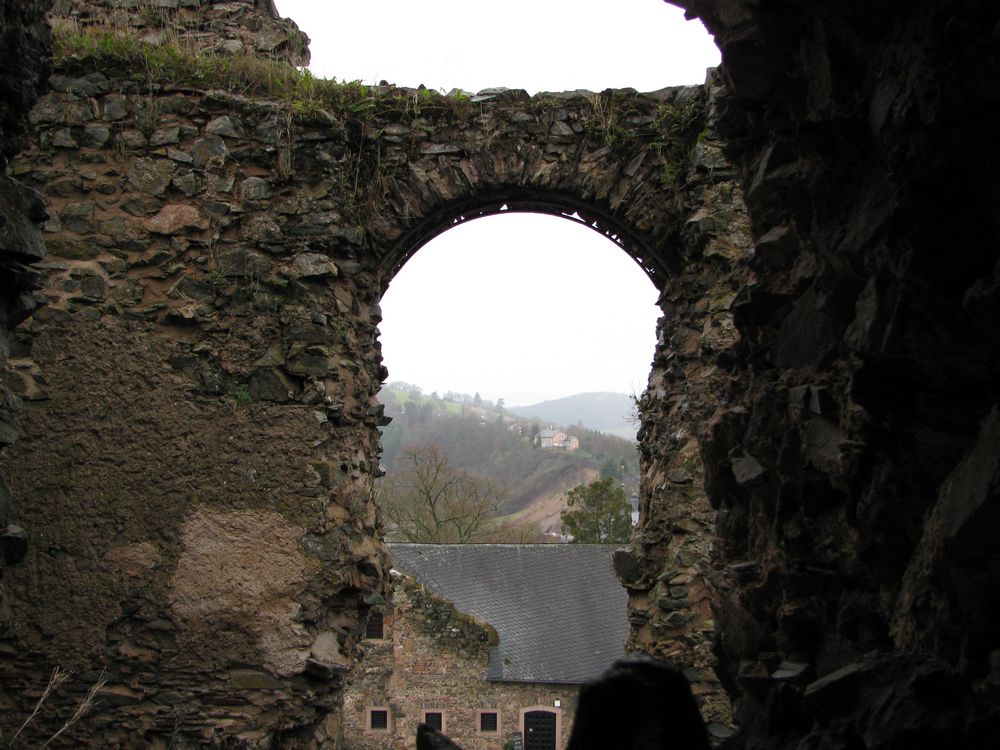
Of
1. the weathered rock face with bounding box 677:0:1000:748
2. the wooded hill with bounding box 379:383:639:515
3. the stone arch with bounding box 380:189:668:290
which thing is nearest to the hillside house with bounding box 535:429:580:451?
the wooded hill with bounding box 379:383:639:515

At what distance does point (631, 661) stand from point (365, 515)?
13.9 ft

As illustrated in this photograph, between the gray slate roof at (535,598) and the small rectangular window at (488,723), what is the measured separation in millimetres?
643

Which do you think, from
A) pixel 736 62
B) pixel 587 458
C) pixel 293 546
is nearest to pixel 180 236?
pixel 293 546

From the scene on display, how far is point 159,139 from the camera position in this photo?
5.82m

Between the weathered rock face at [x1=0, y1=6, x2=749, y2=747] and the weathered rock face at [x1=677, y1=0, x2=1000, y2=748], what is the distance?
10.1 ft

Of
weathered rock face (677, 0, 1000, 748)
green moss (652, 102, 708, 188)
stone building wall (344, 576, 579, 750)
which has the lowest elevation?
stone building wall (344, 576, 579, 750)

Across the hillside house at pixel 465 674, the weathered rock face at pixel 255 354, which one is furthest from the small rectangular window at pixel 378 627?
the weathered rock face at pixel 255 354

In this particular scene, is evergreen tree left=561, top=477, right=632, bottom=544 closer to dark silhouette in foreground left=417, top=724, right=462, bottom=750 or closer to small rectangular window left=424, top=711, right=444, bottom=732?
small rectangular window left=424, top=711, right=444, bottom=732

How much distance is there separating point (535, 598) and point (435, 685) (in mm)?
2828

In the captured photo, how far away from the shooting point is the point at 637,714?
1862 mm

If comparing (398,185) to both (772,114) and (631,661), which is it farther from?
(631,661)

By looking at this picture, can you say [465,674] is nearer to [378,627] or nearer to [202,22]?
[378,627]

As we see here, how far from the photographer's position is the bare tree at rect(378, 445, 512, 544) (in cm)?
2584

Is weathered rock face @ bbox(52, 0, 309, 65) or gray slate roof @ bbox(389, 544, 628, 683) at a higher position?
weathered rock face @ bbox(52, 0, 309, 65)
